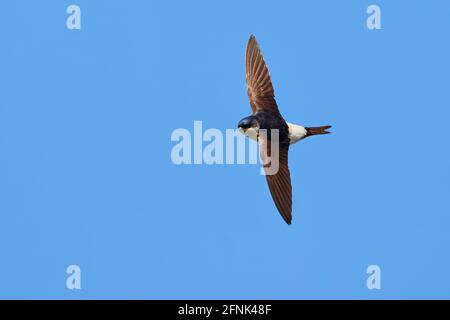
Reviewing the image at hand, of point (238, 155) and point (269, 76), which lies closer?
point (238, 155)

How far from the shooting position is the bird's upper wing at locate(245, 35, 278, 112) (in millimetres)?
8555

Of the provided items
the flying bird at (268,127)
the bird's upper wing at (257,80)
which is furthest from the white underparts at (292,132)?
the bird's upper wing at (257,80)

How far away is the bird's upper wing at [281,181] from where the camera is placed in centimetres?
775

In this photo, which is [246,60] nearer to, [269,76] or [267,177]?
[269,76]

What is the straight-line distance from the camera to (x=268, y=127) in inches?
324

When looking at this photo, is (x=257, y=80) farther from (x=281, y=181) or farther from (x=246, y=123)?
(x=281, y=181)

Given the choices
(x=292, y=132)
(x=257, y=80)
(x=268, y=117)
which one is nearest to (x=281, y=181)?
(x=292, y=132)

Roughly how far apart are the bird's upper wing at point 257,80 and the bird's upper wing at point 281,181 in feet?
1.65
